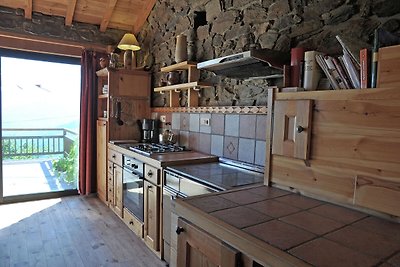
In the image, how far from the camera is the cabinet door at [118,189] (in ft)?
10.9

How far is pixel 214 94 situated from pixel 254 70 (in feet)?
2.43

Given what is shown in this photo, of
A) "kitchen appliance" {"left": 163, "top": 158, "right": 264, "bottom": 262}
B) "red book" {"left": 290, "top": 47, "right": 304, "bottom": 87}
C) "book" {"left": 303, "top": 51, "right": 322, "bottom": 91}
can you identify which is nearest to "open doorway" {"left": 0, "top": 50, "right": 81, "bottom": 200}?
"kitchen appliance" {"left": 163, "top": 158, "right": 264, "bottom": 262}

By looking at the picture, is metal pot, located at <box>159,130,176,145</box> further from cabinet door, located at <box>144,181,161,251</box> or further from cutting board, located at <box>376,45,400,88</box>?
cutting board, located at <box>376,45,400,88</box>

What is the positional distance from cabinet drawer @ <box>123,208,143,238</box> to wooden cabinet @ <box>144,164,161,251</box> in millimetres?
124

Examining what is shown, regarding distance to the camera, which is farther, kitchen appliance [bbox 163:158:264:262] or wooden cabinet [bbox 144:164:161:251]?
wooden cabinet [bbox 144:164:161:251]

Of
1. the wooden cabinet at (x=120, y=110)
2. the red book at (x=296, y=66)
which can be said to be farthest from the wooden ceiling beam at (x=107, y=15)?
the red book at (x=296, y=66)

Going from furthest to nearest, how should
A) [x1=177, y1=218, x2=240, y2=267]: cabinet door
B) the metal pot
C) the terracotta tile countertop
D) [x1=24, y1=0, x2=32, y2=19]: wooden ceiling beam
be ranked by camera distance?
[x1=24, y1=0, x2=32, y2=19]: wooden ceiling beam
the metal pot
[x1=177, y1=218, x2=240, y2=267]: cabinet door
the terracotta tile countertop

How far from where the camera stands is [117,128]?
12.6 ft

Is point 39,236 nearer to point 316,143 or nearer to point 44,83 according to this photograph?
point 44,83

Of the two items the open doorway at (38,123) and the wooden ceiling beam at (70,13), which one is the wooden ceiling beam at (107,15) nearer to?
the wooden ceiling beam at (70,13)

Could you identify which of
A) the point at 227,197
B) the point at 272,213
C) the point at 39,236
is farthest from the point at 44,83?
the point at 272,213

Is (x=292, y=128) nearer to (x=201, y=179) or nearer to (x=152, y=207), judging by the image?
(x=201, y=179)

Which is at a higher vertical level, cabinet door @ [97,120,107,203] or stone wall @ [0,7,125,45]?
stone wall @ [0,7,125,45]

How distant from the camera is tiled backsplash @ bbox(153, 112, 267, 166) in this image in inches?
87.1
